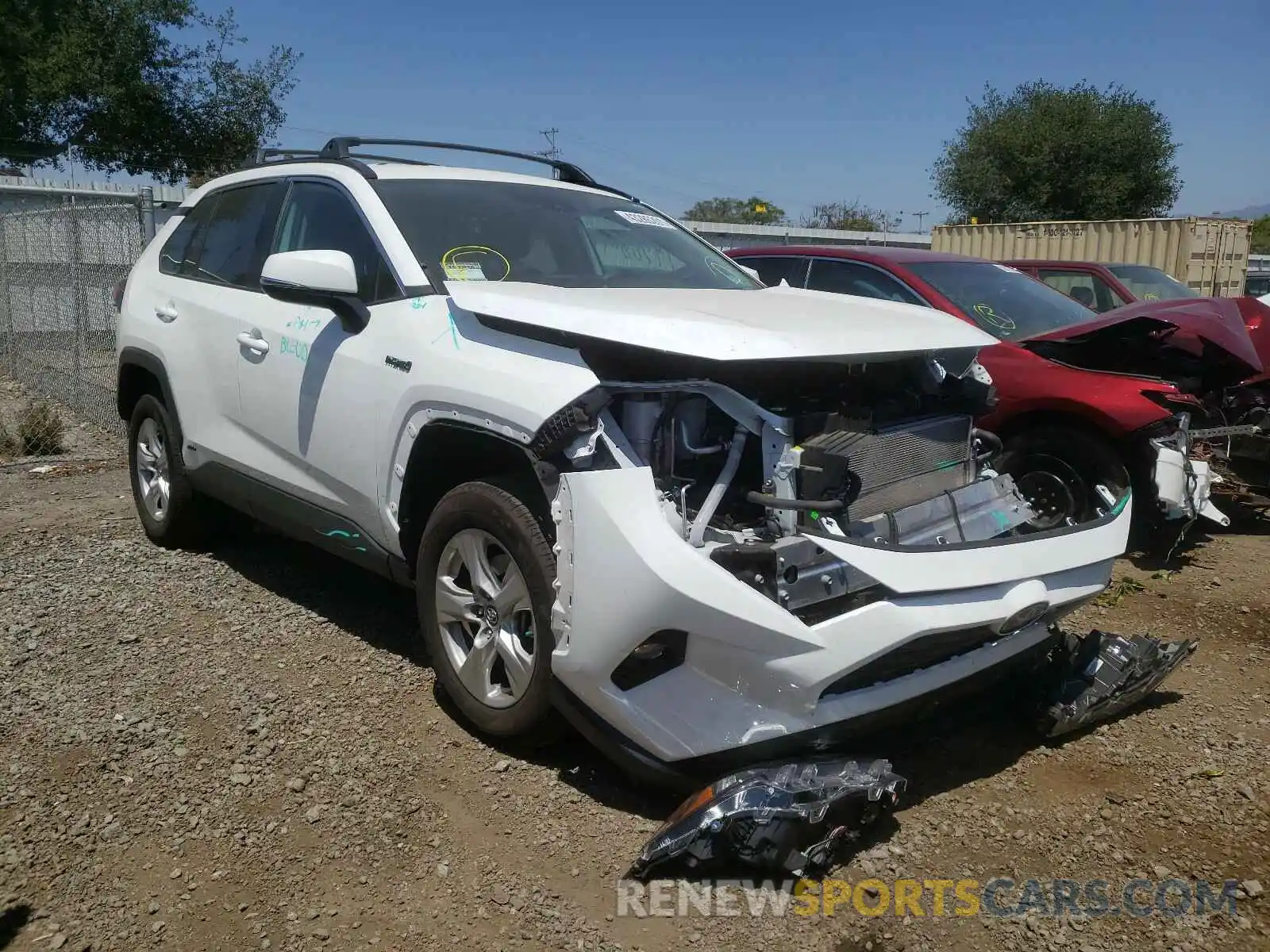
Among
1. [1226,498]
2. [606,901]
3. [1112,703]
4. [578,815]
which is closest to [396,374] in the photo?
[578,815]

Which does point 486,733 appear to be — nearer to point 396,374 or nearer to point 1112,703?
point 396,374

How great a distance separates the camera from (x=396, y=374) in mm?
3576

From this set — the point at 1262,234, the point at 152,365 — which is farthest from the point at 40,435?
the point at 1262,234

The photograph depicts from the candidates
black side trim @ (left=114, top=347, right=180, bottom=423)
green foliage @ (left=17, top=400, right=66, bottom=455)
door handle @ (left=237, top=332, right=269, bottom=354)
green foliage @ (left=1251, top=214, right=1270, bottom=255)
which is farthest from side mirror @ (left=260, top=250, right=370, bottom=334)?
green foliage @ (left=1251, top=214, right=1270, bottom=255)

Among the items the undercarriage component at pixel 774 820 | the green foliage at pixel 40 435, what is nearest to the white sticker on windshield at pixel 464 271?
the undercarriage component at pixel 774 820

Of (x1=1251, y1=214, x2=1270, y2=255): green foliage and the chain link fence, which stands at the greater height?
(x1=1251, y1=214, x2=1270, y2=255): green foliage

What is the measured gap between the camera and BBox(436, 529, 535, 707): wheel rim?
3.22 m

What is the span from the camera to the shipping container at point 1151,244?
15.2 metres

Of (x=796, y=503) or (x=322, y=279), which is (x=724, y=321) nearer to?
(x=796, y=503)

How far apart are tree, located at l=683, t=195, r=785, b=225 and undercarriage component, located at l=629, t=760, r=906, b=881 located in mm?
32232

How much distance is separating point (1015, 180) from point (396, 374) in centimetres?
3177

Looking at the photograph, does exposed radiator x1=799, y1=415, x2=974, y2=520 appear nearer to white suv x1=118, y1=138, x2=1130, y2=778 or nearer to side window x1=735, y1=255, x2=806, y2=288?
white suv x1=118, y1=138, x2=1130, y2=778

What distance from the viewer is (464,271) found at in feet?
12.5

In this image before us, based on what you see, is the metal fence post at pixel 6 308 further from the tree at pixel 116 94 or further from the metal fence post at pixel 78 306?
the tree at pixel 116 94
